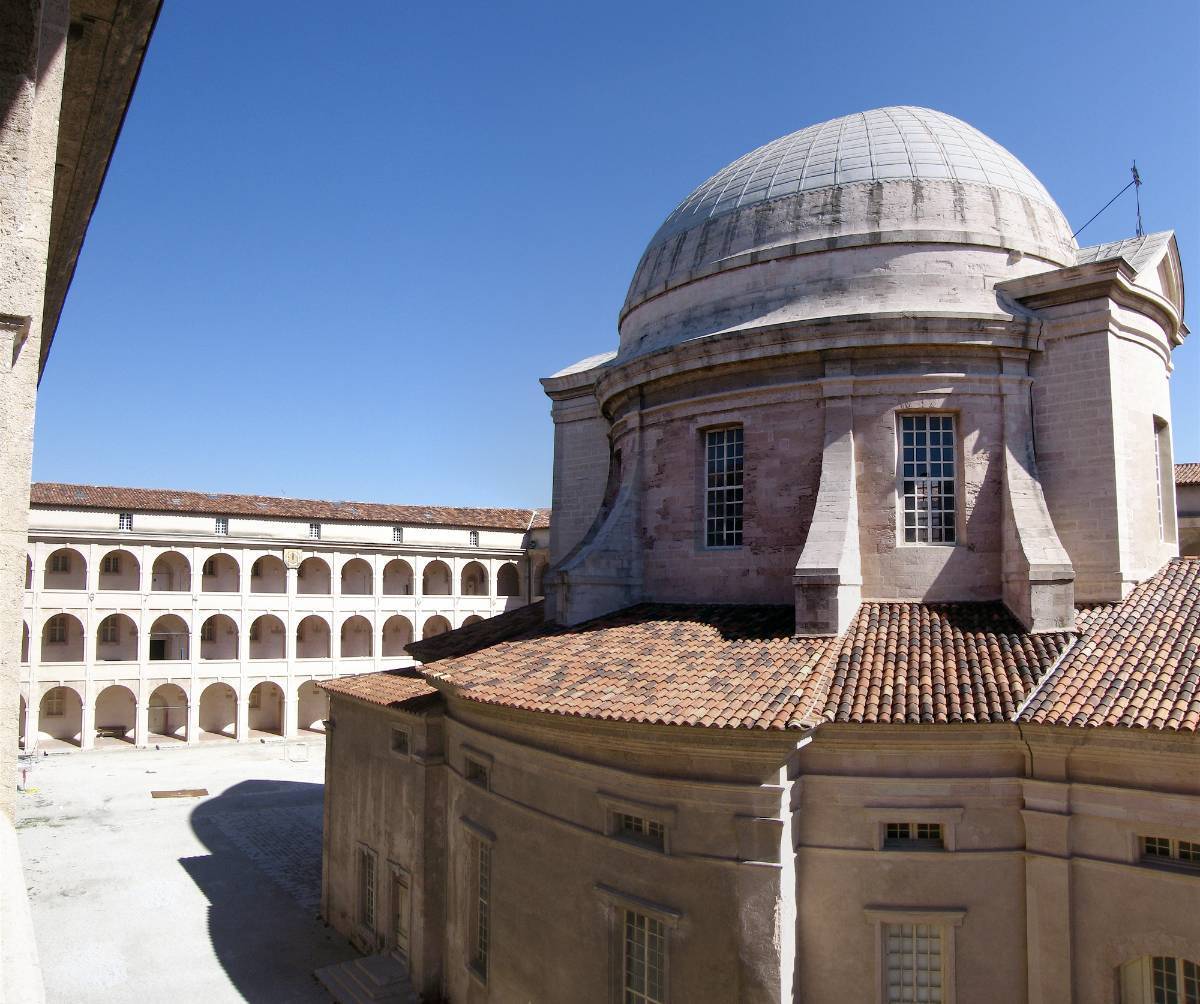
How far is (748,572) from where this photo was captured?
59.7ft

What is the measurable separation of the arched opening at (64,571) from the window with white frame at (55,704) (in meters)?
5.45

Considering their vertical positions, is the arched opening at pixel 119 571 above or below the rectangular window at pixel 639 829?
above

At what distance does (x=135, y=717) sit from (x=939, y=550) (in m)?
43.8

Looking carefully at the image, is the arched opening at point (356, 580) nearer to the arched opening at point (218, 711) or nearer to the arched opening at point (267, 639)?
the arched opening at point (267, 639)

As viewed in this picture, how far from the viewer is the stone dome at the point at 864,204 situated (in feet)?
59.6

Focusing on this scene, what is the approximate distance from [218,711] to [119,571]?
32.2 ft

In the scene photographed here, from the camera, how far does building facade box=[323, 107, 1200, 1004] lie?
12.2m

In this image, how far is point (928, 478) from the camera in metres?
17.1

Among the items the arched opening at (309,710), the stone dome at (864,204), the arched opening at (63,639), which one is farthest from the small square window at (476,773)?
the arched opening at (309,710)

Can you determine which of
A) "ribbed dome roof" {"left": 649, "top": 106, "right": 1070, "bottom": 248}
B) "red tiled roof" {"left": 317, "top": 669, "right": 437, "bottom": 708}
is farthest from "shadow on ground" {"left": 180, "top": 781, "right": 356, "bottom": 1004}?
"ribbed dome roof" {"left": 649, "top": 106, "right": 1070, "bottom": 248}

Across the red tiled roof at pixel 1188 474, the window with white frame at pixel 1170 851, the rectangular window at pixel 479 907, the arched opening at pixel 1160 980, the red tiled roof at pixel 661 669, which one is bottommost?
the rectangular window at pixel 479 907

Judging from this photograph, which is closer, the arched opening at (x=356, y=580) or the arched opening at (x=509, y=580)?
the arched opening at (x=356, y=580)

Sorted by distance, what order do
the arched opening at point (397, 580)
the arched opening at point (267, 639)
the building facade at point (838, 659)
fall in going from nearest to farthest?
1. the building facade at point (838, 659)
2. the arched opening at point (267, 639)
3. the arched opening at point (397, 580)

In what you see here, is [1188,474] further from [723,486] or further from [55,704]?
[55,704]
